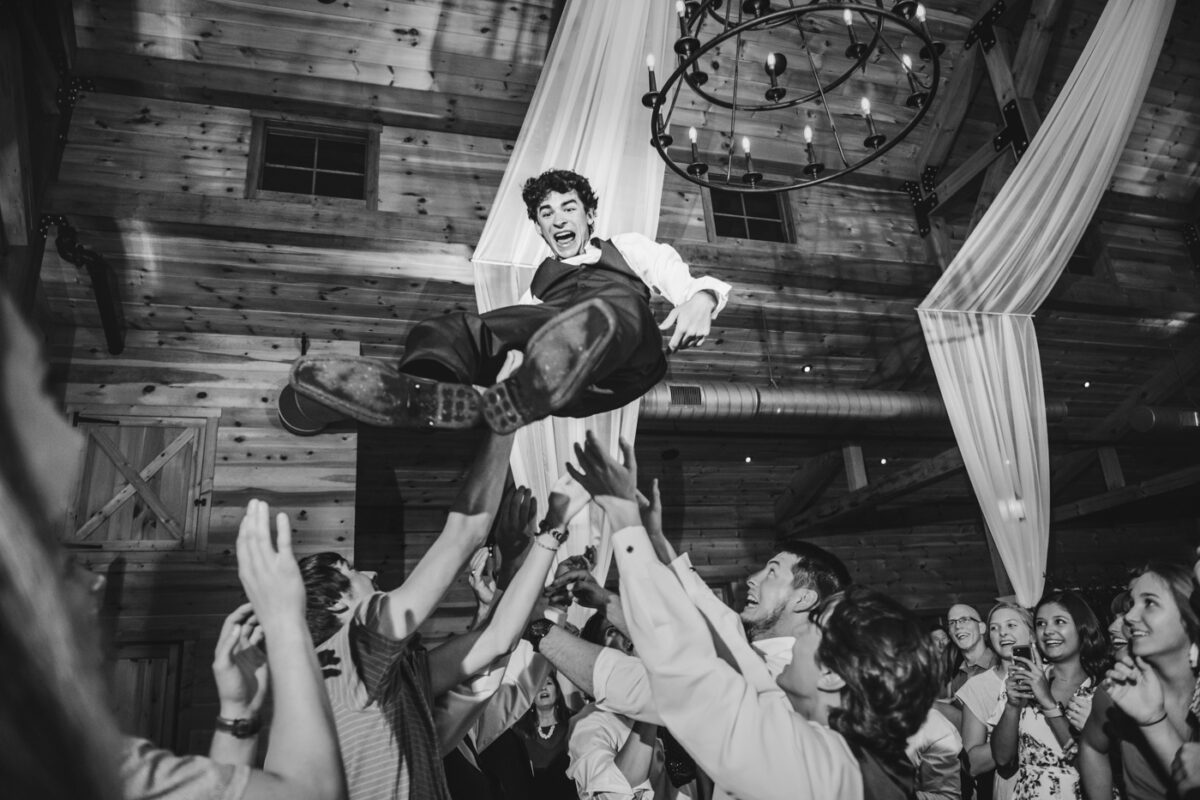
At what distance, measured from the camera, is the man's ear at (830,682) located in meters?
1.42

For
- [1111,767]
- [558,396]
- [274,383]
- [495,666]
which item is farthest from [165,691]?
[1111,767]

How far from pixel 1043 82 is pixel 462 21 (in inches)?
176

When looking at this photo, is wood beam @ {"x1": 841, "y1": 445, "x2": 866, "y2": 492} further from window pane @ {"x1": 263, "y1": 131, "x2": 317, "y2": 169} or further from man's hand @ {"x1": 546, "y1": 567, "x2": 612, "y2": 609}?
man's hand @ {"x1": 546, "y1": 567, "x2": 612, "y2": 609}

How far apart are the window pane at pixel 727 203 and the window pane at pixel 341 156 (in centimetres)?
247

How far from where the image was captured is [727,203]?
18.4 ft

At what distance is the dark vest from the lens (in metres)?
1.82

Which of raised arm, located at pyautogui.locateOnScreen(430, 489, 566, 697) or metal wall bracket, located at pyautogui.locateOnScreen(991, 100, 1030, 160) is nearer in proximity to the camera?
raised arm, located at pyautogui.locateOnScreen(430, 489, 566, 697)

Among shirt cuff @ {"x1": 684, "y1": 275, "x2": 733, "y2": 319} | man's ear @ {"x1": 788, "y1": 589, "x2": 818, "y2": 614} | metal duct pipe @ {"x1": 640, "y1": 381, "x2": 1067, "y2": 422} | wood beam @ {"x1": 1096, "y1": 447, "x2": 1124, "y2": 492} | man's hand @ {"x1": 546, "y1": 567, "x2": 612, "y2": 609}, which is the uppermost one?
metal duct pipe @ {"x1": 640, "y1": 381, "x2": 1067, "y2": 422}

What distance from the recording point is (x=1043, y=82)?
5.86 m

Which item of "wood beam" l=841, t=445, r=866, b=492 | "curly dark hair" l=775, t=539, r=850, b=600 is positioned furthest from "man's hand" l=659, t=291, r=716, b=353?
"wood beam" l=841, t=445, r=866, b=492

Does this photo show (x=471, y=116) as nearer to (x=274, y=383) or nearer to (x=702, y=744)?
(x=274, y=383)

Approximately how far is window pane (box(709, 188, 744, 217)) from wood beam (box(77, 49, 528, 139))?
1568mm

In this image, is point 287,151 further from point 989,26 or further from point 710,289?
point 989,26

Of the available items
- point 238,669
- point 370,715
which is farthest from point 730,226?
point 238,669
